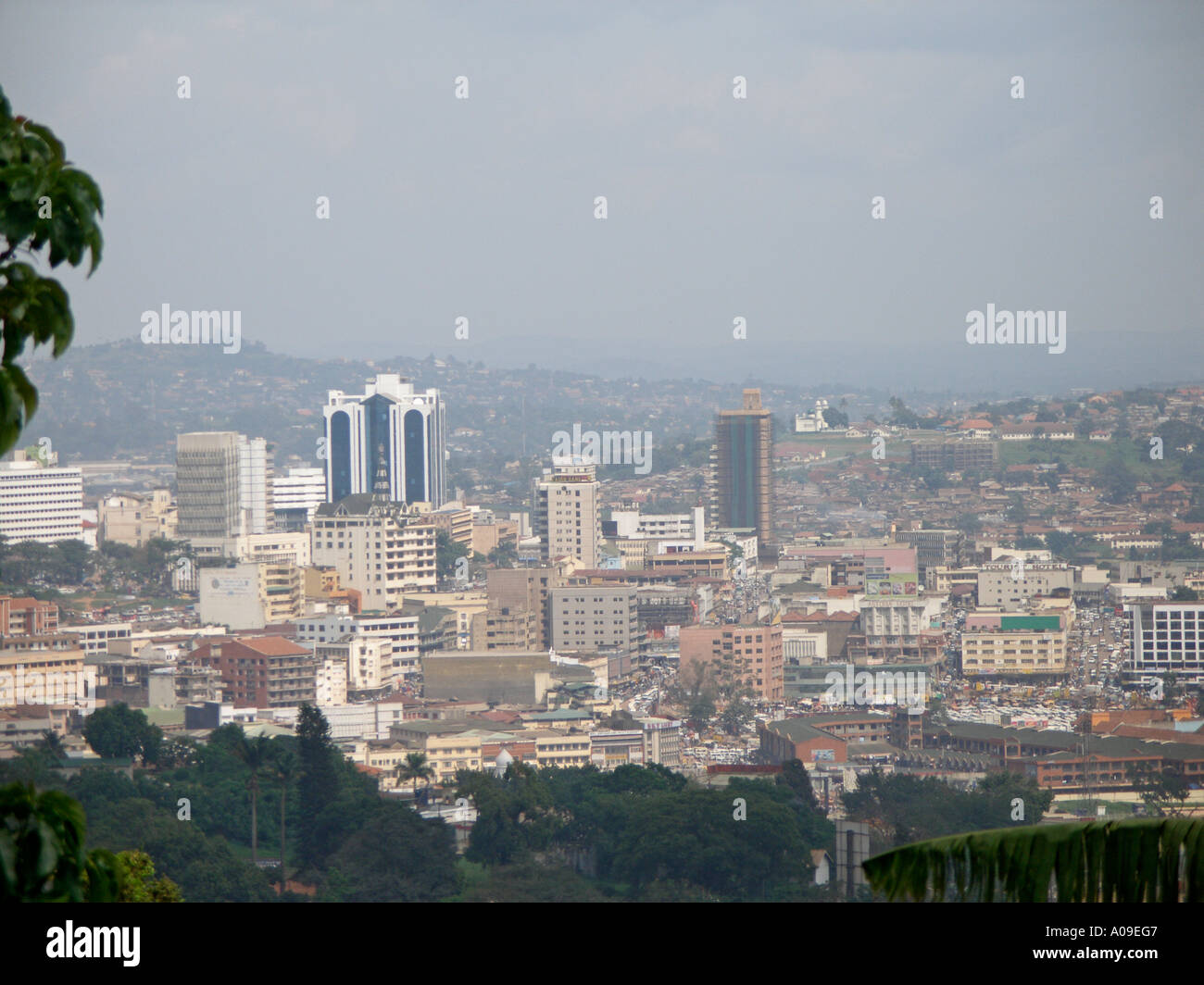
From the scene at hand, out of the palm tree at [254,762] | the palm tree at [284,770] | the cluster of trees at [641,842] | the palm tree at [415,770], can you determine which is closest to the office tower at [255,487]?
the palm tree at [415,770]

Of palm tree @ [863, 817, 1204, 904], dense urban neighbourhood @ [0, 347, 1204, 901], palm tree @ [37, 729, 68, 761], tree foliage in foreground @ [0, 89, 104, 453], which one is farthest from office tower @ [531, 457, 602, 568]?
tree foliage in foreground @ [0, 89, 104, 453]

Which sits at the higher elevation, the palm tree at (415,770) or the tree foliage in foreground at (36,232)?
the tree foliage in foreground at (36,232)

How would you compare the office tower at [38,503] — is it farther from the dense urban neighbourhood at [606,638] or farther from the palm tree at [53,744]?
the palm tree at [53,744]

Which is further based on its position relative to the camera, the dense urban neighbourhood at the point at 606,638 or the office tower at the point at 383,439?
the office tower at the point at 383,439

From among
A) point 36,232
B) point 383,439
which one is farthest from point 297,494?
point 36,232

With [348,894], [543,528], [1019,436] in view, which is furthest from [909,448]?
[348,894]

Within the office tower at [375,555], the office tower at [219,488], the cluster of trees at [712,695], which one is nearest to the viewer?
the cluster of trees at [712,695]
